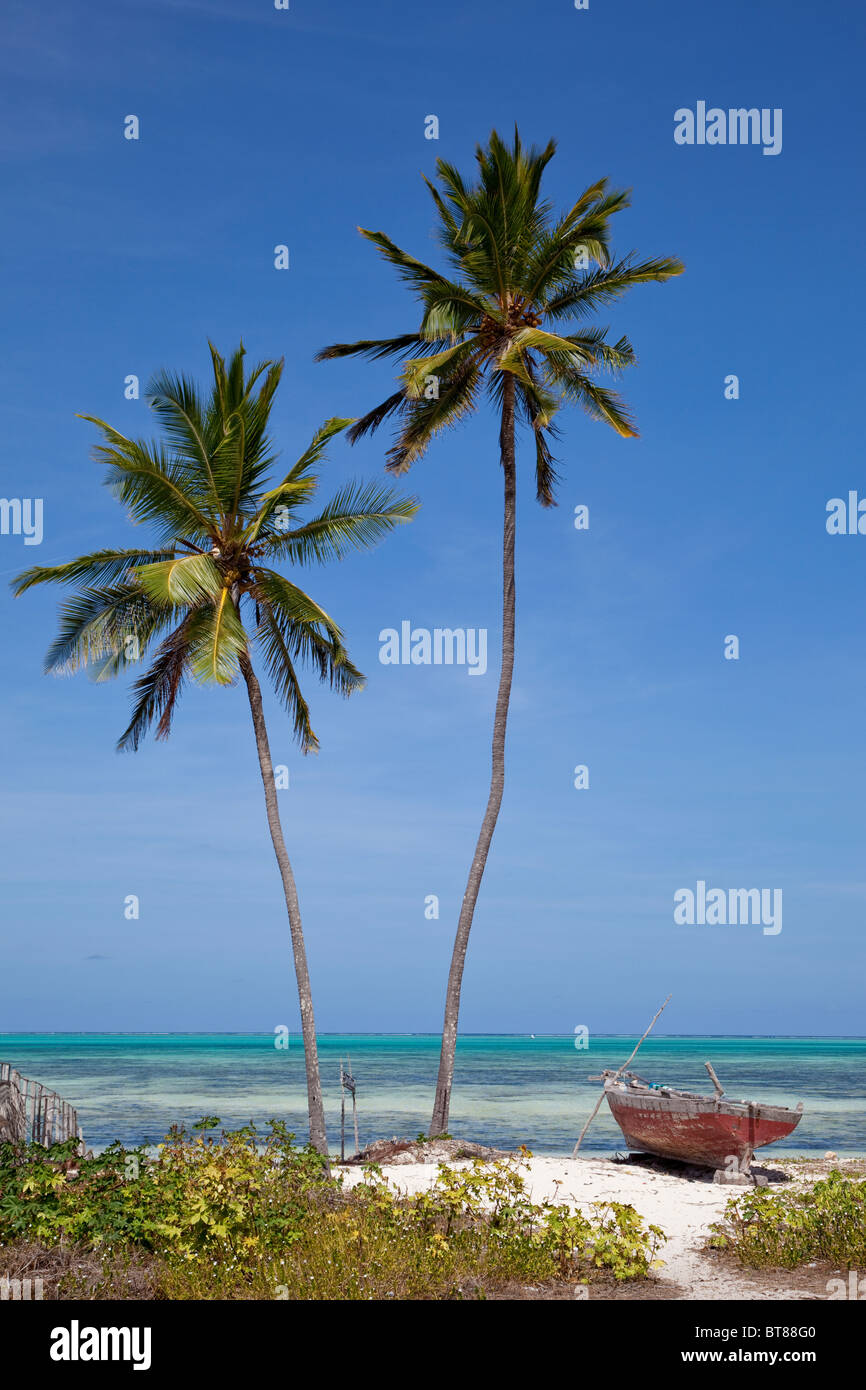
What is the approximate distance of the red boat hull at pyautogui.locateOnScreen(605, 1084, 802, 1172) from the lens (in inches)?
703

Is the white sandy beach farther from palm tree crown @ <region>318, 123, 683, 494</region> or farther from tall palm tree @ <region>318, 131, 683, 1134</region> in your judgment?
palm tree crown @ <region>318, 123, 683, 494</region>

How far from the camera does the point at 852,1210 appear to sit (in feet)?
31.7

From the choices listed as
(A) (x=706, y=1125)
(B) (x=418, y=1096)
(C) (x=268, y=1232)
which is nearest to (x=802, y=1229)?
(C) (x=268, y=1232)

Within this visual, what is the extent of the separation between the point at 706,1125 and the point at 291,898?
8.29 m

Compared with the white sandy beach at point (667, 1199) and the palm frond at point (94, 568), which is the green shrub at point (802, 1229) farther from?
the palm frond at point (94, 568)

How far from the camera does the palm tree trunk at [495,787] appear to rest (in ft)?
60.2

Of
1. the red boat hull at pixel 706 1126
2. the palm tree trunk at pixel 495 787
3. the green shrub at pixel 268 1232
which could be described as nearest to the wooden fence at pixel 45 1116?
the green shrub at pixel 268 1232

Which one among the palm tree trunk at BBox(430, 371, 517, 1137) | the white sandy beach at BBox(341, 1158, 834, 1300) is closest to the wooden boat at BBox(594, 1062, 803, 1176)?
the white sandy beach at BBox(341, 1158, 834, 1300)

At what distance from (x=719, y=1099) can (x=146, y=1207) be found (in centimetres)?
1266

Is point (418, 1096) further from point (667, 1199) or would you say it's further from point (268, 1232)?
point (268, 1232)

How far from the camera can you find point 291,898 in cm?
1856
